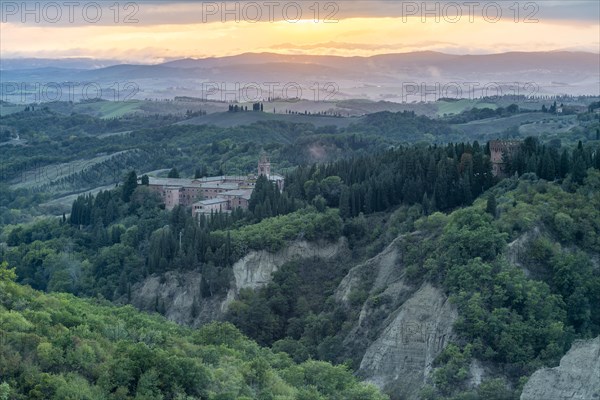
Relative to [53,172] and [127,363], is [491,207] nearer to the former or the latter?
[127,363]

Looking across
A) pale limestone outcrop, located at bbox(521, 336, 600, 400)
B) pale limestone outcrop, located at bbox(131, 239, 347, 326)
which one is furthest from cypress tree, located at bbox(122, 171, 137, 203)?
pale limestone outcrop, located at bbox(521, 336, 600, 400)

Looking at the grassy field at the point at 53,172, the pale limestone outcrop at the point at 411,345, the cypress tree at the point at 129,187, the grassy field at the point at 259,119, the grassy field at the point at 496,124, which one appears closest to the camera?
the pale limestone outcrop at the point at 411,345

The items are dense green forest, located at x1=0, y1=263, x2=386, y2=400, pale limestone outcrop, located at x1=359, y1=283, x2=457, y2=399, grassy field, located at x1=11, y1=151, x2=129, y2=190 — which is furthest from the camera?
grassy field, located at x1=11, y1=151, x2=129, y2=190

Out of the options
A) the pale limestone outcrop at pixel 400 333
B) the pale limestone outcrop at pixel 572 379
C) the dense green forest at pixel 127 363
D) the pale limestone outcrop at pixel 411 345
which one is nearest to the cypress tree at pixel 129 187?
the pale limestone outcrop at pixel 400 333

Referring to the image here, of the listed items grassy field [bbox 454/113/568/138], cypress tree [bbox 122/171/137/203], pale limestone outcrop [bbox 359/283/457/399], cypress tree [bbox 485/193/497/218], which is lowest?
pale limestone outcrop [bbox 359/283/457/399]

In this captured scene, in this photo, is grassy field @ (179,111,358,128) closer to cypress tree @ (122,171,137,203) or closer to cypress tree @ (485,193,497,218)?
cypress tree @ (122,171,137,203)

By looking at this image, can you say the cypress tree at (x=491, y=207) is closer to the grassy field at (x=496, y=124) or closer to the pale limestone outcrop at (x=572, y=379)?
the pale limestone outcrop at (x=572, y=379)

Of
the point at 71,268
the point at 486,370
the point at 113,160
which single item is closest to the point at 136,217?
the point at 71,268

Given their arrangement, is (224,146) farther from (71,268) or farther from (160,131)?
(71,268)

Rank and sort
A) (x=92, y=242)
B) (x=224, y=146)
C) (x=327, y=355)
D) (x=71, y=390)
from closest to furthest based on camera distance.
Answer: (x=71, y=390)
(x=327, y=355)
(x=92, y=242)
(x=224, y=146)
